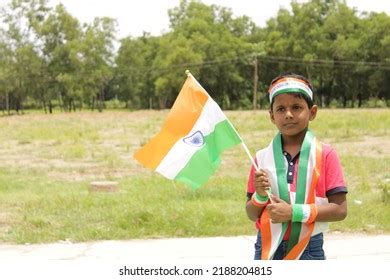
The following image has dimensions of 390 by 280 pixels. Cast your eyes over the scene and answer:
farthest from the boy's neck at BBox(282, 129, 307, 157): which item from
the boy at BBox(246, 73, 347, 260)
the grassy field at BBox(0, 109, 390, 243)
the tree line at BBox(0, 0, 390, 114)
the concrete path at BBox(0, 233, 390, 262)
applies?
the tree line at BBox(0, 0, 390, 114)

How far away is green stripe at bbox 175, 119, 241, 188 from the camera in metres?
2.94

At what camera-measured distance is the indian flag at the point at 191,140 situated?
294cm

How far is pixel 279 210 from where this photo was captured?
2.52 m

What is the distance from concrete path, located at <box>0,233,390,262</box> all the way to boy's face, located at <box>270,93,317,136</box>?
286 centimetres

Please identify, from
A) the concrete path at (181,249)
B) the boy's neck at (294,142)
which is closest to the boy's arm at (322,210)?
the boy's neck at (294,142)

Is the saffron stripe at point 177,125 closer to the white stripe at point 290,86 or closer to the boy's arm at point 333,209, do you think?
the white stripe at point 290,86

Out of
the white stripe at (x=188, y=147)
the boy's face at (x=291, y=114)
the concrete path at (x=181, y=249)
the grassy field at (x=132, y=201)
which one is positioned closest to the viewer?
the boy's face at (x=291, y=114)

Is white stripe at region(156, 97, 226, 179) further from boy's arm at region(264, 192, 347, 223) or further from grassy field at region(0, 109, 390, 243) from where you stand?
grassy field at region(0, 109, 390, 243)

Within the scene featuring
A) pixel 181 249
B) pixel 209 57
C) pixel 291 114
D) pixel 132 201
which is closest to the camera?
pixel 291 114

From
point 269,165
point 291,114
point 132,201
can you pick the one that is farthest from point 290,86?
point 132,201

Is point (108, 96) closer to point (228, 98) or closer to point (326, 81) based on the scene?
point (228, 98)

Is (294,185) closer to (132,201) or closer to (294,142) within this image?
(294,142)

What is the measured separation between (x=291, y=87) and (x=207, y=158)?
0.56m

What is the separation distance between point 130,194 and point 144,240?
2778mm
